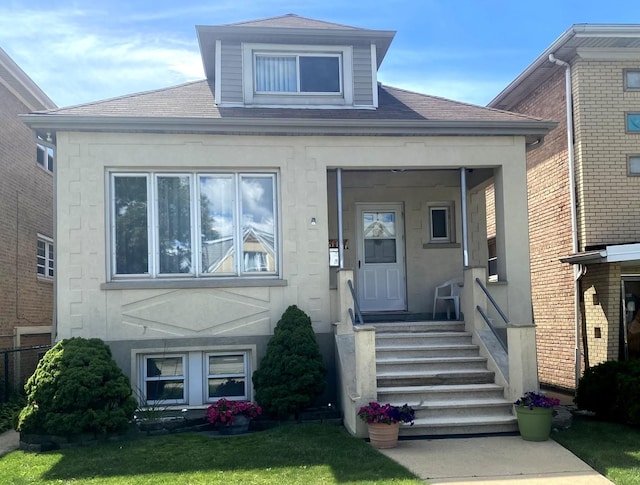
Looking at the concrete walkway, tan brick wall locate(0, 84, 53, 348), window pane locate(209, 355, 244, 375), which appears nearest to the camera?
the concrete walkway

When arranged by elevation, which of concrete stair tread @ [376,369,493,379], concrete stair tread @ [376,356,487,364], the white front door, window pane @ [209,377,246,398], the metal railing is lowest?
window pane @ [209,377,246,398]

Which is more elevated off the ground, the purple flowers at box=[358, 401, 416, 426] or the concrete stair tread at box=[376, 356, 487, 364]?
the concrete stair tread at box=[376, 356, 487, 364]

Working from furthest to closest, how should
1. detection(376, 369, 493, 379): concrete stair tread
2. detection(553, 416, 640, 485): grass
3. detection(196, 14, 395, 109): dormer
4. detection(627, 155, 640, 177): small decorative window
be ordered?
1. detection(627, 155, 640, 177): small decorative window
2. detection(196, 14, 395, 109): dormer
3. detection(376, 369, 493, 379): concrete stair tread
4. detection(553, 416, 640, 485): grass

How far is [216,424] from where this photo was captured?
9.61 meters

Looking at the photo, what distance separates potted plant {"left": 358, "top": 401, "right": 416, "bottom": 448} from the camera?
27.5ft

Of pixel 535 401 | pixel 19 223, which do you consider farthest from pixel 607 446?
pixel 19 223

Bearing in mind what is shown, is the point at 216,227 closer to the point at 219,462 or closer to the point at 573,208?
the point at 219,462

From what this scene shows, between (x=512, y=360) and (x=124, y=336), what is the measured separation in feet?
19.4

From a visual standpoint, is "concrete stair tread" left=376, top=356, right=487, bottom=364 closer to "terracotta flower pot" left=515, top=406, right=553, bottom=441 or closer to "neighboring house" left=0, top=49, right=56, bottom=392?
"terracotta flower pot" left=515, top=406, right=553, bottom=441

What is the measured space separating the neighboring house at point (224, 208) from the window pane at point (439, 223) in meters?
1.67

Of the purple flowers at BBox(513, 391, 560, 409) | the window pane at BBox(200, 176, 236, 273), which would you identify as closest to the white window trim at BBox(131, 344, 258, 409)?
the window pane at BBox(200, 176, 236, 273)

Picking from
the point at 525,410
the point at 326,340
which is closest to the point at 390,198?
the point at 326,340

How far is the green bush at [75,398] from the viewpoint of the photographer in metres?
8.85

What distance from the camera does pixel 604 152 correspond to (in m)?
13.0
